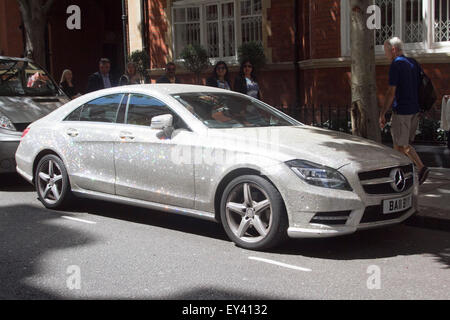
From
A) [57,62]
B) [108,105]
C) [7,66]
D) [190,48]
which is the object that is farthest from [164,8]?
[108,105]

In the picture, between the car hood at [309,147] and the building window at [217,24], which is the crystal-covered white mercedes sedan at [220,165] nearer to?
the car hood at [309,147]

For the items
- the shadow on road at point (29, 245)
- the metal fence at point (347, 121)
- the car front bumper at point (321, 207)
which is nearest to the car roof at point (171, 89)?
the shadow on road at point (29, 245)

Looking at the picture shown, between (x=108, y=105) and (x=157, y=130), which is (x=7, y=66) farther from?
(x=157, y=130)

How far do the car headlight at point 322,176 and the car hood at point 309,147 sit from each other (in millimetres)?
59

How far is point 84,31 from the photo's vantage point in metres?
26.2

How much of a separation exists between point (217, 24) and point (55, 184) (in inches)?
393

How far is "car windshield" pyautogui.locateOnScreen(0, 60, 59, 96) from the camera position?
10.8m

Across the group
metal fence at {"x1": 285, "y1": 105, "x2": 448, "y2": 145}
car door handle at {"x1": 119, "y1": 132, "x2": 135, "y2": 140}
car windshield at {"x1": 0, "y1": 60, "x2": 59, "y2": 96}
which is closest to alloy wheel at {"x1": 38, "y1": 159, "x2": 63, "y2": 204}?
car door handle at {"x1": 119, "y1": 132, "x2": 135, "y2": 140}

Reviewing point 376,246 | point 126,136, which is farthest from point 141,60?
point 376,246

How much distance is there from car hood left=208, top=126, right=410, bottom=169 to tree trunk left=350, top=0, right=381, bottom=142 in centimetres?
174

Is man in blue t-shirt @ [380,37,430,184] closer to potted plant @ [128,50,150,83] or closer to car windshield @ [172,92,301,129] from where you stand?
car windshield @ [172,92,301,129]

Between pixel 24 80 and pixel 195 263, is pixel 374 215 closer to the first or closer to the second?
pixel 195 263

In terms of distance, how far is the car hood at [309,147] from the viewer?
5.66 meters

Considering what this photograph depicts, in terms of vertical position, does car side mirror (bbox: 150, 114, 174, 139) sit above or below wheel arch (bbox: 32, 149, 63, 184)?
above
